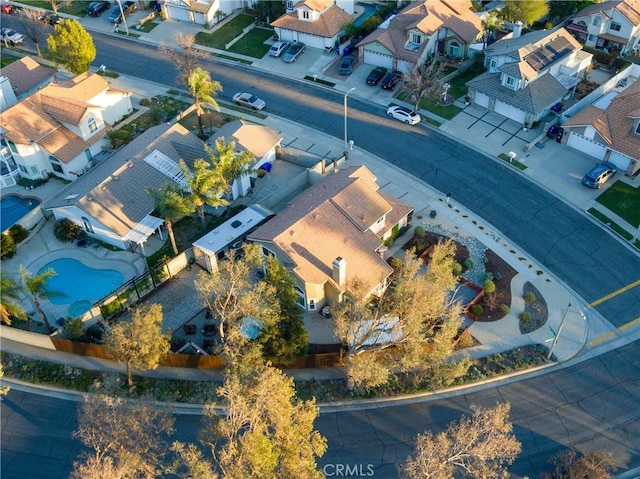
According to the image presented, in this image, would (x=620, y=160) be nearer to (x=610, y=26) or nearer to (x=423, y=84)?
(x=423, y=84)

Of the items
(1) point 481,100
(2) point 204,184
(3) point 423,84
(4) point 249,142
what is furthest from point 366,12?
(2) point 204,184

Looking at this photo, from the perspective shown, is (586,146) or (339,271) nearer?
(339,271)

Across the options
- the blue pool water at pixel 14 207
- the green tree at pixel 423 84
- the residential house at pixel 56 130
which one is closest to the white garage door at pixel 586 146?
the green tree at pixel 423 84

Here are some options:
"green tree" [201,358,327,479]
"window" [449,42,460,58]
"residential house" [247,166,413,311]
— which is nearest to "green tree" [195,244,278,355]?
"residential house" [247,166,413,311]

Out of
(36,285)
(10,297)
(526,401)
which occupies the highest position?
(36,285)

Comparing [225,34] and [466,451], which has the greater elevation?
[466,451]

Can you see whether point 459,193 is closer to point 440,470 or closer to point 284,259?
point 284,259

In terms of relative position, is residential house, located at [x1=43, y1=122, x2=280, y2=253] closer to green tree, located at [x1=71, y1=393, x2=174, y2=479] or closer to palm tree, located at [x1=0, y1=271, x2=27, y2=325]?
palm tree, located at [x1=0, y1=271, x2=27, y2=325]
